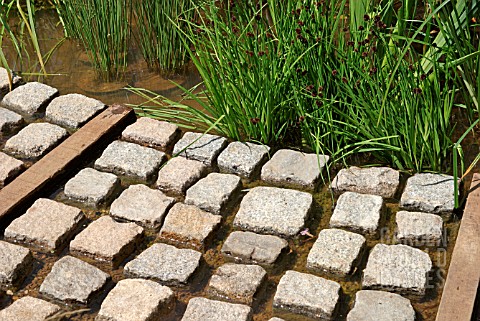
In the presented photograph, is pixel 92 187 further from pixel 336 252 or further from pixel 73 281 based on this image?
pixel 336 252

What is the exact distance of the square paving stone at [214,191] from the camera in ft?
10.2

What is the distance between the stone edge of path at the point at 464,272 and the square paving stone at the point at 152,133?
1.36 m

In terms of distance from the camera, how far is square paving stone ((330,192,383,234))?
2.95 m

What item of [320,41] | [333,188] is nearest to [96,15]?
[320,41]

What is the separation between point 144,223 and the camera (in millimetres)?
3047

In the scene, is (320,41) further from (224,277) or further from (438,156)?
(224,277)

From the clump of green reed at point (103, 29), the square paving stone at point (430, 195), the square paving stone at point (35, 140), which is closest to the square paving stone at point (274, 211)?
the square paving stone at point (430, 195)

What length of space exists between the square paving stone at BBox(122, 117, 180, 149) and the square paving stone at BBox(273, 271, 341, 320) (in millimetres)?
1087

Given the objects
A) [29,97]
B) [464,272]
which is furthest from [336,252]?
[29,97]

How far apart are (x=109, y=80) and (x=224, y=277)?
1.75 meters

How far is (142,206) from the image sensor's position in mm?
3098

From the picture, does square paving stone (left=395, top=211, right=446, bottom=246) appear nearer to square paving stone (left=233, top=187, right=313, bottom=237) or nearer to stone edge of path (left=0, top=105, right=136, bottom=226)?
square paving stone (left=233, top=187, right=313, bottom=237)

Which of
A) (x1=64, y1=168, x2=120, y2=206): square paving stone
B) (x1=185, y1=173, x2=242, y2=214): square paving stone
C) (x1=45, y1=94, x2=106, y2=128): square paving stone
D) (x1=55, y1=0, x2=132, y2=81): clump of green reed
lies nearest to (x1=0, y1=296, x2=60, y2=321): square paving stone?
(x1=64, y1=168, x2=120, y2=206): square paving stone

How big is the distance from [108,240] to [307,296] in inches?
31.8
